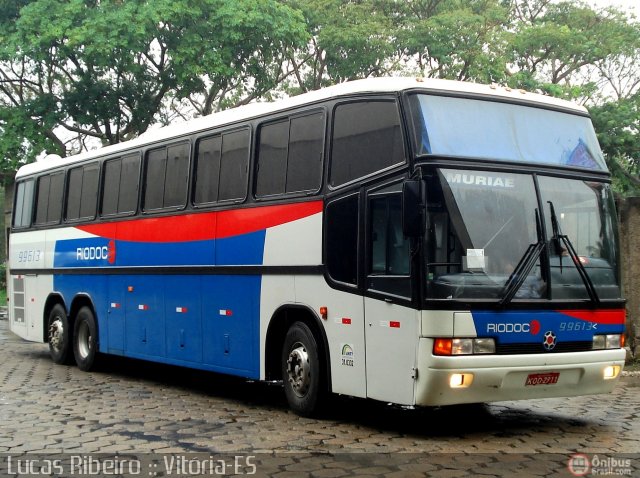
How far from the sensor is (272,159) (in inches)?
457

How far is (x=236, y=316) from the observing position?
1208 cm

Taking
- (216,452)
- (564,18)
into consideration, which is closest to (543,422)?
(216,452)

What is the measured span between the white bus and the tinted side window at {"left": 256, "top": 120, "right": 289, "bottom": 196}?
0.02m

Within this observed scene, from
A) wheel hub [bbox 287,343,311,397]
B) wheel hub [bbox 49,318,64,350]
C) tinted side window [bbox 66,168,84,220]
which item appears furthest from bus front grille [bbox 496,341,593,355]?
wheel hub [bbox 49,318,64,350]

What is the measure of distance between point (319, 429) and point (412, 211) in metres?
2.41

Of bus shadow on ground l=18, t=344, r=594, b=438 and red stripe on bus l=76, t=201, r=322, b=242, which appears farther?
red stripe on bus l=76, t=201, r=322, b=242

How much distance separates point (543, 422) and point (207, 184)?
5.01m

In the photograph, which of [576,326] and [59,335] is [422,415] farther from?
[59,335]

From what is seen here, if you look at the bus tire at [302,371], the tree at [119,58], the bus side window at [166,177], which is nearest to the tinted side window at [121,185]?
the bus side window at [166,177]

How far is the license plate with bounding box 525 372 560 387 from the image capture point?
938 cm

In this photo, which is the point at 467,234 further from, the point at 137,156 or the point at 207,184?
the point at 137,156

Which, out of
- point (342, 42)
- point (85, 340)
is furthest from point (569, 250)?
point (342, 42)

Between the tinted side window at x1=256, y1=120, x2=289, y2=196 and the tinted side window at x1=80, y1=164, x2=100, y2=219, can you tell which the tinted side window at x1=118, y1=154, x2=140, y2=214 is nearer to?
the tinted side window at x1=80, y1=164, x2=100, y2=219

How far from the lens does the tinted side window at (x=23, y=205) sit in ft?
61.5
